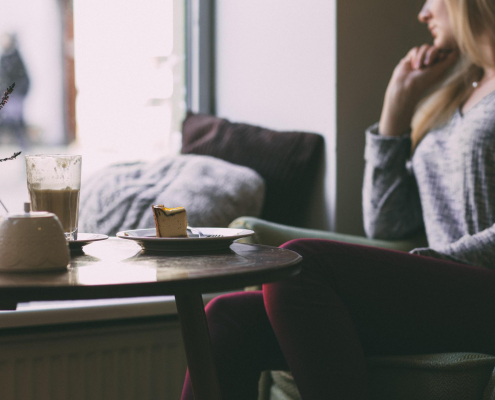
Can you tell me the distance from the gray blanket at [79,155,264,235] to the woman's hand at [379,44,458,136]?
41 centimetres

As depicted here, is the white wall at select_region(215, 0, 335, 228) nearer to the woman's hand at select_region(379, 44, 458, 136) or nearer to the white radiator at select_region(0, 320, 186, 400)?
the woman's hand at select_region(379, 44, 458, 136)

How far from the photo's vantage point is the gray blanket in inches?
59.4

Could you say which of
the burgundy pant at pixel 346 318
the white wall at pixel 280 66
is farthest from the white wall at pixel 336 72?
the burgundy pant at pixel 346 318

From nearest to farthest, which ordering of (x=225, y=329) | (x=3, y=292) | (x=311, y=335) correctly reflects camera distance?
(x=3, y=292)
(x=311, y=335)
(x=225, y=329)

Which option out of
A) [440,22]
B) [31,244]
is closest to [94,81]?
[440,22]

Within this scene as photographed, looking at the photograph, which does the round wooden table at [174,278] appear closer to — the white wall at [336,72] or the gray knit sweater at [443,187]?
the gray knit sweater at [443,187]

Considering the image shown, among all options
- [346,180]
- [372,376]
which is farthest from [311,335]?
[346,180]

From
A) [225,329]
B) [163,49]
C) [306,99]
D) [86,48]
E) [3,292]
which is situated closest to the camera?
[3,292]

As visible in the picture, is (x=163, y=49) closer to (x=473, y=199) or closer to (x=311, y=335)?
(x=473, y=199)

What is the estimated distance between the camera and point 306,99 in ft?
5.58

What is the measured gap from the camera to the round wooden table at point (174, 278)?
502mm

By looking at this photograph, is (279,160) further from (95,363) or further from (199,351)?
(199,351)

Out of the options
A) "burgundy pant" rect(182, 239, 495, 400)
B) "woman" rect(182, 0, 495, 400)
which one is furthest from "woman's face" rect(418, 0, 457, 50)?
"burgundy pant" rect(182, 239, 495, 400)

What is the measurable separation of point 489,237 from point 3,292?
0.86 meters
